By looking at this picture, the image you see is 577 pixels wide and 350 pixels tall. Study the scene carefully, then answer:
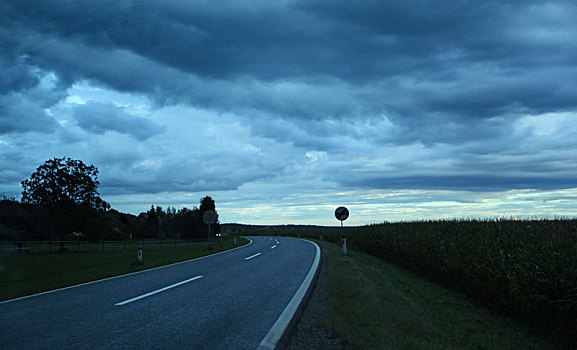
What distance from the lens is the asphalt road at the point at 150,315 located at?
569 cm

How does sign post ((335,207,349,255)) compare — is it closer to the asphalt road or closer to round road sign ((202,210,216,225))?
the asphalt road

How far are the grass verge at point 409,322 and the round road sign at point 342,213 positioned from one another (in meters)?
7.39

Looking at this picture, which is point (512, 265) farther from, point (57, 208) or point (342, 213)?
point (57, 208)

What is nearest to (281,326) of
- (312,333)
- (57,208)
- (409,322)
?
(312,333)

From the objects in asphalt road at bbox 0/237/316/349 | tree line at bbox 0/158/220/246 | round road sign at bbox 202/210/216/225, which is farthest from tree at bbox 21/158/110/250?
asphalt road at bbox 0/237/316/349

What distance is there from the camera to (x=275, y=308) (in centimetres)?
793

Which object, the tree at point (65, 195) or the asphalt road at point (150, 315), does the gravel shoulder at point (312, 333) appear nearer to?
the asphalt road at point (150, 315)

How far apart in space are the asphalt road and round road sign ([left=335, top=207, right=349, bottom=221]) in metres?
11.1

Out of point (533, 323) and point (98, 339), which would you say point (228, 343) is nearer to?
point (98, 339)

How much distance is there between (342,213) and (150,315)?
16.4 metres

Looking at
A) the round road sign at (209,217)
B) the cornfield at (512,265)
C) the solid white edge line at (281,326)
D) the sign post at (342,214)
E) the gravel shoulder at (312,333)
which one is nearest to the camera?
the solid white edge line at (281,326)

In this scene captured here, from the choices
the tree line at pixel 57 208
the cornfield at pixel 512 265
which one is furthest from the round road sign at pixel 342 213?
the tree line at pixel 57 208

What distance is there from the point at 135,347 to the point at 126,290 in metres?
5.43

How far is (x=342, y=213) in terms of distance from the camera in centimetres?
Answer: 2278
